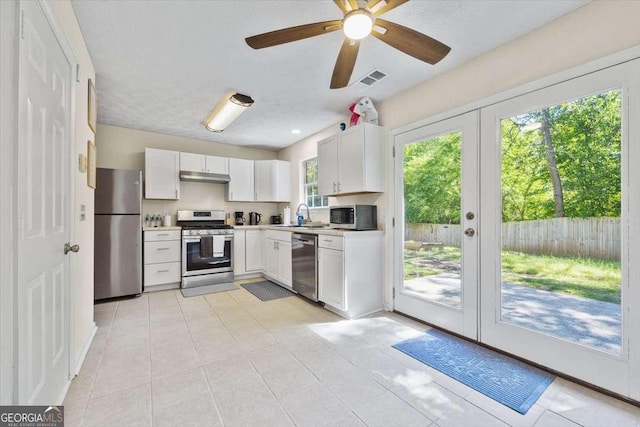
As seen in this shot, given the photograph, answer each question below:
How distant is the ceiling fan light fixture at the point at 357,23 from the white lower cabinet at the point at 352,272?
1884 millimetres

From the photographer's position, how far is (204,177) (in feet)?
15.2

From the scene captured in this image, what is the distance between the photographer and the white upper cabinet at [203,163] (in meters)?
4.53

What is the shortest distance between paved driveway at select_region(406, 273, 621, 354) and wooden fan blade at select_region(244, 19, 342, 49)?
2.32 metres

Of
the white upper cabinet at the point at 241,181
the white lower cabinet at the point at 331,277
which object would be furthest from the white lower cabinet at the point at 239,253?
the white lower cabinet at the point at 331,277

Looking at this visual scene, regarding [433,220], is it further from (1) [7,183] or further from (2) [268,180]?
(2) [268,180]

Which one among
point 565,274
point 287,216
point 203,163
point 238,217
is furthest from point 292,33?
point 238,217

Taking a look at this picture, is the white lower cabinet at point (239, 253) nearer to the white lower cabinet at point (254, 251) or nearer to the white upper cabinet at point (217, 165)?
the white lower cabinet at point (254, 251)

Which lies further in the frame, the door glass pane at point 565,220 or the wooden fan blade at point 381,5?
the door glass pane at point 565,220

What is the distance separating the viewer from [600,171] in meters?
1.79

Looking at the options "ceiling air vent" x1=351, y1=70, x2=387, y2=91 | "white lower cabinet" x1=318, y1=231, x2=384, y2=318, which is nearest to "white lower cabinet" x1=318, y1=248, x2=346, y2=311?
"white lower cabinet" x1=318, y1=231, x2=384, y2=318

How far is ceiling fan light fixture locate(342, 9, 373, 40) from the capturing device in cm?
147

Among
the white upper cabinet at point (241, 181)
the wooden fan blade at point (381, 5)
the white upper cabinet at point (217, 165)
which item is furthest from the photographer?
the white upper cabinet at point (241, 181)

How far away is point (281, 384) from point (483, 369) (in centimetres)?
146

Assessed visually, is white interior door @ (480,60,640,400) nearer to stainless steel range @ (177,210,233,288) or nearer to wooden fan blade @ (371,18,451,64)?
wooden fan blade @ (371,18,451,64)
